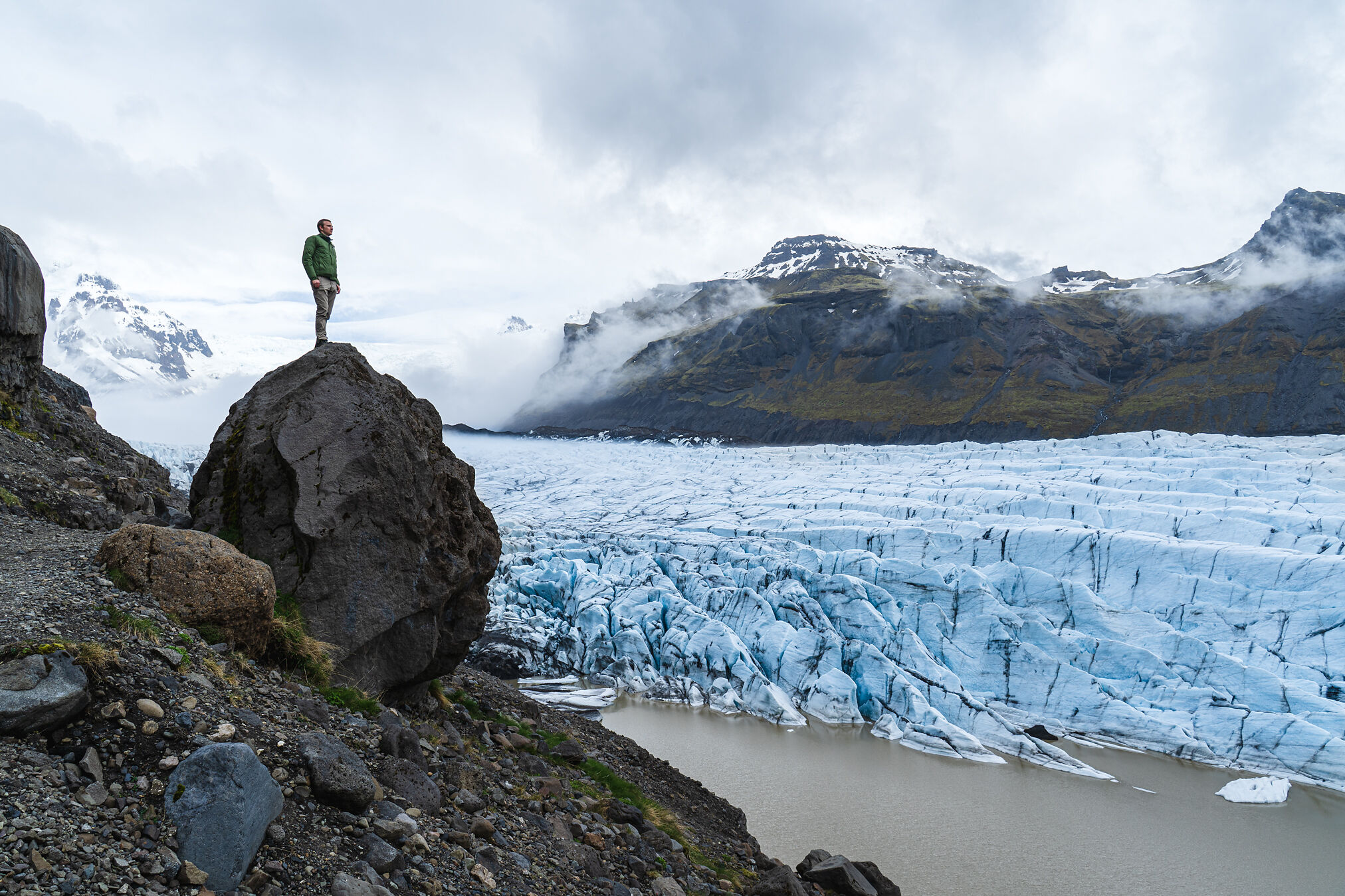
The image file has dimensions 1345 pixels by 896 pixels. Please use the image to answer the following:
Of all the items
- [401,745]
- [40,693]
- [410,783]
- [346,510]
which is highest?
[346,510]

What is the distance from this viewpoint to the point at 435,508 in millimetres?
8031

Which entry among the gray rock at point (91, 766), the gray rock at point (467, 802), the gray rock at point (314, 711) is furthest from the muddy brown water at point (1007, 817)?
the gray rock at point (91, 766)

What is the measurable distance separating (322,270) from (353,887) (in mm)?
7188

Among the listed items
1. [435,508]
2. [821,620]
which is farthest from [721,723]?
[435,508]

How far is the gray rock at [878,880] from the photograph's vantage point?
894 centimetres

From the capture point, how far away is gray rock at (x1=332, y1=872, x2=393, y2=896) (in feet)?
12.2

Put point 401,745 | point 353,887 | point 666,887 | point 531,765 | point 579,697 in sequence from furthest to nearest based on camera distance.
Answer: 1. point 579,697
2. point 531,765
3. point 666,887
4. point 401,745
5. point 353,887

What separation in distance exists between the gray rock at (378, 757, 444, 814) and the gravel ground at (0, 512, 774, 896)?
8cm

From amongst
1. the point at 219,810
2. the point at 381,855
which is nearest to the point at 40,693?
the point at 219,810

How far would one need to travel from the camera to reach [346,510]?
23.4 ft

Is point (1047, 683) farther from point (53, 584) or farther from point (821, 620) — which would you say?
point (53, 584)

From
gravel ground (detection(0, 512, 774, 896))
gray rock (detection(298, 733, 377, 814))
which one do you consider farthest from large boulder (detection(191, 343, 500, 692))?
gray rock (detection(298, 733, 377, 814))

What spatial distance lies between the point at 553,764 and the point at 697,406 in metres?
109

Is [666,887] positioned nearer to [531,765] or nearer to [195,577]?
[531,765]
